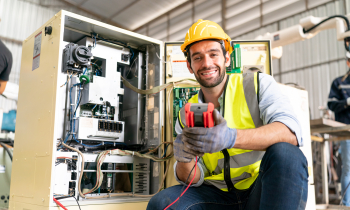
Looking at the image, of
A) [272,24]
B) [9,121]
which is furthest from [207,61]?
[272,24]

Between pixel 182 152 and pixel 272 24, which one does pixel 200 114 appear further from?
pixel 272 24

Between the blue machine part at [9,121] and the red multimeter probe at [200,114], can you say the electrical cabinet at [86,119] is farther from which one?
the blue machine part at [9,121]

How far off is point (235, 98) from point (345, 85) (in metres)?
2.69

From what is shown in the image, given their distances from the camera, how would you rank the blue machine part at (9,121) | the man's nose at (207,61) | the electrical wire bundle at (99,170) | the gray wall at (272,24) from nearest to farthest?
the man's nose at (207,61) → the electrical wire bundle at (99,170) → the blue machine part at (9,121) → the gray wall at (272,24)

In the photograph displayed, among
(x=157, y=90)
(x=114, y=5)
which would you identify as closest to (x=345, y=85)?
(x=157, y=90)

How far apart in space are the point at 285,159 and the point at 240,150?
288 millimetres

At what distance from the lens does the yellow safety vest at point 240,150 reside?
3.71 ft

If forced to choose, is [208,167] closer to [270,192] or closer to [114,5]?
[270,192]

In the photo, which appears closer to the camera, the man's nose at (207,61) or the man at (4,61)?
the man's nose at (207,61)

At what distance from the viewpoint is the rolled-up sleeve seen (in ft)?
3.24

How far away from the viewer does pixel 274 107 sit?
1.06 metres

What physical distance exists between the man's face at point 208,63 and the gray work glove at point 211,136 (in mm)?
395

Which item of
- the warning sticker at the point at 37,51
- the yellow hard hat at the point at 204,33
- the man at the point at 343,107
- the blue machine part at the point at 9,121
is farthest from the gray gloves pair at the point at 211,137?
the blue machine part at the point at 9,121

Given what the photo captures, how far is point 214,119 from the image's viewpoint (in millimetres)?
869
